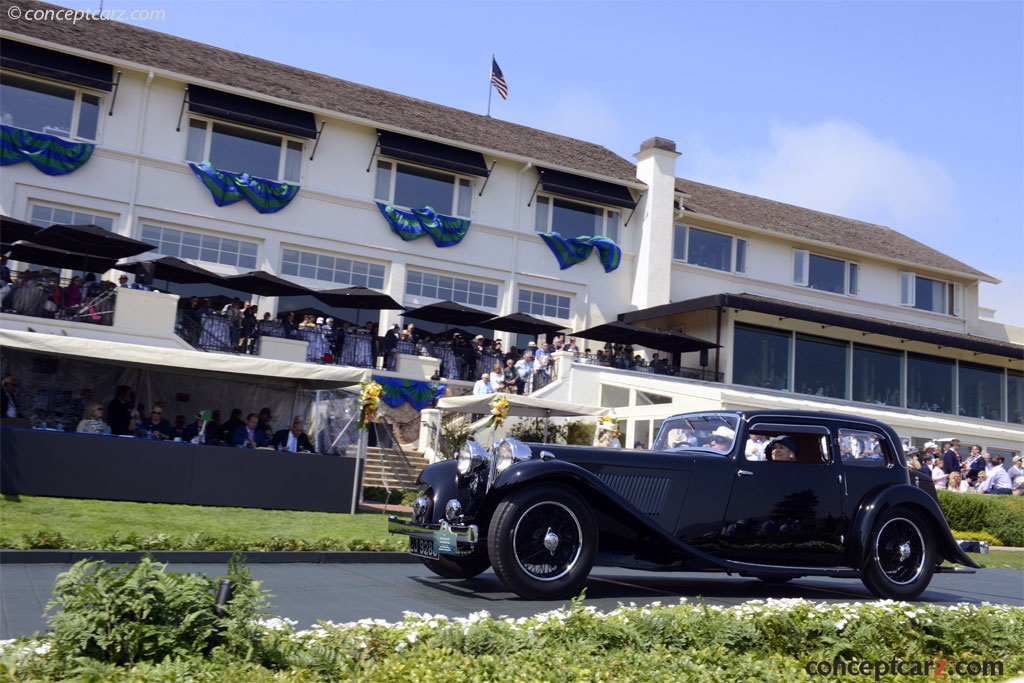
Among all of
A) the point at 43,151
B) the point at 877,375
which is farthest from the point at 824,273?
the point at 43,151

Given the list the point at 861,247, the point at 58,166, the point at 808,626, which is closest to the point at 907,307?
the point at 861,247

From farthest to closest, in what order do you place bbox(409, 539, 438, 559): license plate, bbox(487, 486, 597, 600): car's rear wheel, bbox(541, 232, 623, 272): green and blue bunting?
bbox(541, 232, 623, 272): green and blue bunting < bbox(409, 539, 438, 559): license plate < bbox(487, 486, 597, 600): car's rear wheel

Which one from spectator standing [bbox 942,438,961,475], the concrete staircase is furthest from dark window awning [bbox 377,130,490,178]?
spectator standing [bbox 942,438,961,475]

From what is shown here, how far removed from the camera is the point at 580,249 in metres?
31.7

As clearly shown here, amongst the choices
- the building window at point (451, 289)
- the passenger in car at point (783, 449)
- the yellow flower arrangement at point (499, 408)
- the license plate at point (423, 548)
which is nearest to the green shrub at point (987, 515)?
the yellow flower arrangement at point (499, 408)

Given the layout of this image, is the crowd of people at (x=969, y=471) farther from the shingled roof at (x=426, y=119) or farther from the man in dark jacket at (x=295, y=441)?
the man in dark jacket at (x=295, y=441)

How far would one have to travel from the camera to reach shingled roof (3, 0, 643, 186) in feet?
85.9

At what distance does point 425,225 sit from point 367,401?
14.1 m

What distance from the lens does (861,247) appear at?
3712cm

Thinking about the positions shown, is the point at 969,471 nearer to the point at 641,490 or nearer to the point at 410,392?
the point at 410,392

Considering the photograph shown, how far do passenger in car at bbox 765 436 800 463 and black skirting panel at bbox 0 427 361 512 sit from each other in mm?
8768

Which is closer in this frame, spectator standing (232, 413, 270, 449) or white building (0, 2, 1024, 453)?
spectator standing (232, 413, 270, 449)

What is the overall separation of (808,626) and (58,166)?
24.1 meters

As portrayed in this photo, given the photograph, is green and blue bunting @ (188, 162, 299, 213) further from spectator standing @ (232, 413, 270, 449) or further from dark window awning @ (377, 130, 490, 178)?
spectator standing @ (232, 413, 270, 449)
